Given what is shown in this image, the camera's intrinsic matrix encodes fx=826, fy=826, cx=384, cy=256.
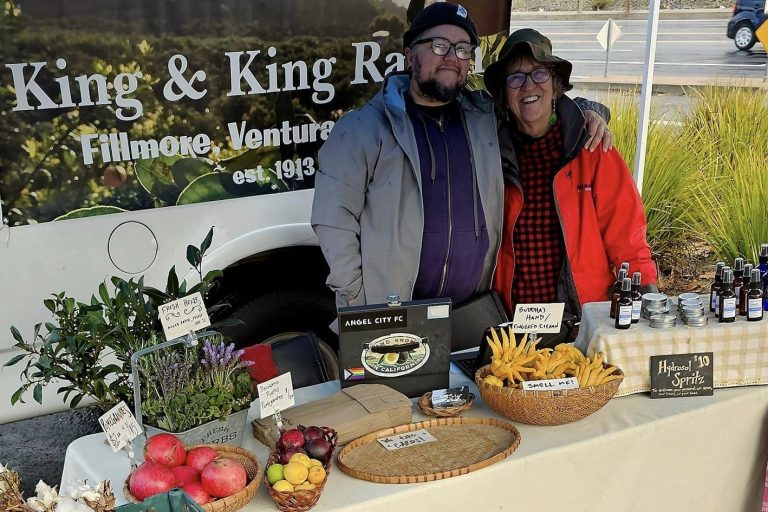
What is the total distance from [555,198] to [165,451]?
185 cm

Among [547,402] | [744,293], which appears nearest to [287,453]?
[547,402]

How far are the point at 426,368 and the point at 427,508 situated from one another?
556 mm

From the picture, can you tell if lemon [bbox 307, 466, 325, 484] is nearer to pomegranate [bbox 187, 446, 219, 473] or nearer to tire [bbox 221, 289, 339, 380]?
pomegranate [bbox 187, 446, 219, 473]

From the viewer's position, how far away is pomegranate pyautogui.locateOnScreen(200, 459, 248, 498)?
190cm

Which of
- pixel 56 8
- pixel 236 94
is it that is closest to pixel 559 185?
pixel 236 94

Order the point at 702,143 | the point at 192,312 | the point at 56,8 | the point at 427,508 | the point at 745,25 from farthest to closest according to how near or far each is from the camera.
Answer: the point at 745,25 < the point at 702,143 < the point at 56,8 < the point at 192,312 < the point at 427,508

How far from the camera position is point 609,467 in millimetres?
2381

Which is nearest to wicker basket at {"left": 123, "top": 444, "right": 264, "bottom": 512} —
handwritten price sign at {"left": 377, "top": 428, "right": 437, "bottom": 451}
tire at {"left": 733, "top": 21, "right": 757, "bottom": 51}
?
handwritten price sign at {"left": 377, "top": 428, "right": 437, "bottom": 451}

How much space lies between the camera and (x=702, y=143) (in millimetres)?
6648

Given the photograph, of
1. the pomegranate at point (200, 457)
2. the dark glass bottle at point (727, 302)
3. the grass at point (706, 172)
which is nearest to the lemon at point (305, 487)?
the pomegranate at point (200, 457)

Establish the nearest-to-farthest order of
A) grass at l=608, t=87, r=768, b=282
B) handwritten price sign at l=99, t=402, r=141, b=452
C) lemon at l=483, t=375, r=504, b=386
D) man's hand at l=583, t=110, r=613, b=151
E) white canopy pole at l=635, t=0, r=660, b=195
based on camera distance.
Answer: handwritten price sign at l=99, t=402, r=141, b=452, lemon at l=483, t=375, r=504, b=386, man's hand at l=583, t=110, r=613, b=151, white canopy pole at l=635, t=0, r=660, b=195, grass at l=608, t=87, r=768, b=282

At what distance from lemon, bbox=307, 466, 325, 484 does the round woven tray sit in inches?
7.2

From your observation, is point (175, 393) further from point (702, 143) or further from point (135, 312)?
point (702, 143)

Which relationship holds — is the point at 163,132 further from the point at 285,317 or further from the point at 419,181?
the point at 285,317
